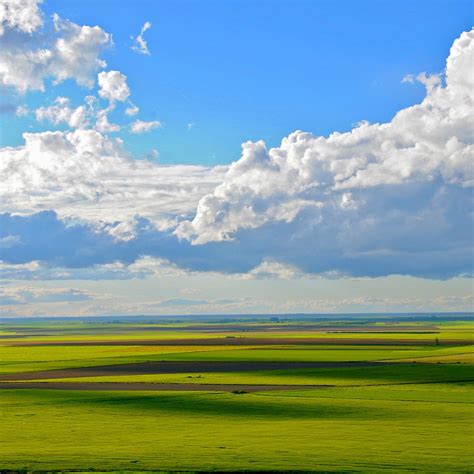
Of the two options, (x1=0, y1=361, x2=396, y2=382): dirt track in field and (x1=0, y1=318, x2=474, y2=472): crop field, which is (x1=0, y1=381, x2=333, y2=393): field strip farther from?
(x1=0, y1=361, x2=396, y2=382): dirt track in field

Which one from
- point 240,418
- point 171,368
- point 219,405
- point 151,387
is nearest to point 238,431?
point 240,418

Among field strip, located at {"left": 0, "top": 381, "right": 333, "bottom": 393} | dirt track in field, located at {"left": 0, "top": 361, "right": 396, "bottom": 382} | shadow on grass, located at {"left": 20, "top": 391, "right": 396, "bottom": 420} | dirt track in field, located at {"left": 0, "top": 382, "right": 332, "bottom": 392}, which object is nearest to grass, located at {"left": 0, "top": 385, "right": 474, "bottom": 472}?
shadow on grass, located at {"left": 20, "top": 391, "right": 396, "bottom": 420}

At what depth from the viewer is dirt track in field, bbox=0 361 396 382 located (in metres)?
108

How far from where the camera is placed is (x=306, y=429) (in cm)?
5841

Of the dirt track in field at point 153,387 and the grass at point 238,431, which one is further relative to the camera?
the dirt track in field at point 153,387

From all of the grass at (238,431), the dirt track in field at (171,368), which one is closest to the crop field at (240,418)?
the grass at (238,431)

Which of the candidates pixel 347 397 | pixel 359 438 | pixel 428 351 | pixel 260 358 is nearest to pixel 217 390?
pixel 347 397

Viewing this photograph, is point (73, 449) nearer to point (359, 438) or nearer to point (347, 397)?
point (359, 438)

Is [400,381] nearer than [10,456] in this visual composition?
No

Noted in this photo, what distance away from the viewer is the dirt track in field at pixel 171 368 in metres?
108

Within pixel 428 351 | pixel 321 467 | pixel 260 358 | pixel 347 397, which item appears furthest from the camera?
pixel 428 351

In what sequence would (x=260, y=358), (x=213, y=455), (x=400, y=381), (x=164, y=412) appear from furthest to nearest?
(x=260, y=358)
(x=400, y=381)
(x=164, y=412)
(x=213, y=455)

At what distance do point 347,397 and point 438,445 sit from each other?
25.8 metres

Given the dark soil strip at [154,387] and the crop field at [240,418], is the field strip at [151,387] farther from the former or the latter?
the crop field at [240,418]
